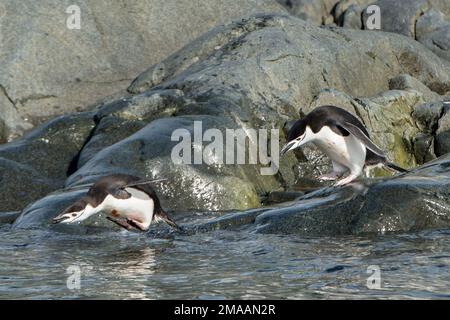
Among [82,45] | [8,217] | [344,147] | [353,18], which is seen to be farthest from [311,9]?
[344,147]

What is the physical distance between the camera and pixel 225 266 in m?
7.82

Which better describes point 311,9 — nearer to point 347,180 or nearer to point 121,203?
point 347,180

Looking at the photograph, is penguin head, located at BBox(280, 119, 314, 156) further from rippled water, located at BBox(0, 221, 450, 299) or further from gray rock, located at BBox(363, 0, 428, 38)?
gray rock, located at BBox(363, 0, 428, 38)

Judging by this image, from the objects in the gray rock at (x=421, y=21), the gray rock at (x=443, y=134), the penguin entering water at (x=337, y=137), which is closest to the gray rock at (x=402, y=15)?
the gray rock at (x=421, y=21)

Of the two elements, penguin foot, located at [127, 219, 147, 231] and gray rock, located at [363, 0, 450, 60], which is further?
gray rock, located at [363, 0, 450, 60]

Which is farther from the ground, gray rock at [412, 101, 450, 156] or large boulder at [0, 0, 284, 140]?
large boulder at [0, 0, 284, 140]

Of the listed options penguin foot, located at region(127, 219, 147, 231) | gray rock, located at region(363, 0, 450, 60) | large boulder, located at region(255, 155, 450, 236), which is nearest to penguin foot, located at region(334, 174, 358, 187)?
large boulder, located at region(255, 155, 450, 236)

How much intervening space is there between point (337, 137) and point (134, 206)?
2254mm

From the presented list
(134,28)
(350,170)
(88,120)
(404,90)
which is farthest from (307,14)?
(350,170)

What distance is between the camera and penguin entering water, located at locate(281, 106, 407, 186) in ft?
31.7

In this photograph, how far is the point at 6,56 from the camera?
17.7 metres

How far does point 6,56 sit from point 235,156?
675 cm

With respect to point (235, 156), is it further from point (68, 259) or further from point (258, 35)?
point (68, 259)

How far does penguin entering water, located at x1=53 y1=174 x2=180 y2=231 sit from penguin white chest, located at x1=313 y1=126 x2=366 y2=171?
6.04 feet
